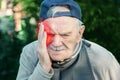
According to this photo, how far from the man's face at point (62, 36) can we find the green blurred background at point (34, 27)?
3663 mm

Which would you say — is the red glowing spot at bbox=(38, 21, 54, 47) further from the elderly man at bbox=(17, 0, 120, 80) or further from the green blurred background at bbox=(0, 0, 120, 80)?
the green blurred background at bbox=(0, 0, 120, 80)

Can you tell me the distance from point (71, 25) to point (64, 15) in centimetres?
10

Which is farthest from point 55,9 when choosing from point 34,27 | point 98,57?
point 34,27

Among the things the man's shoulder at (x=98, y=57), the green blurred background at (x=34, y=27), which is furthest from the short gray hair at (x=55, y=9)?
the green blurred background at (x=34, y=27)

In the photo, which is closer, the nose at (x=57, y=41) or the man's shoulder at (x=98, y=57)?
the nose at (x=57, y=41)

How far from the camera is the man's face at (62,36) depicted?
448 centimetres

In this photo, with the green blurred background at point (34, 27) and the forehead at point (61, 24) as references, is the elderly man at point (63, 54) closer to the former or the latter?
the forehead at point (61, 24)

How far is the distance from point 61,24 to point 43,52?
0.26m

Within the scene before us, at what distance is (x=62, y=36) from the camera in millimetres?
4496

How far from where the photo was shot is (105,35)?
865cm

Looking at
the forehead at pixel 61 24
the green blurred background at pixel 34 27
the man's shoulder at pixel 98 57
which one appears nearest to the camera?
the forehead at pixel 61 24

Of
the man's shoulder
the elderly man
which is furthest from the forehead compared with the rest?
the man's shoulder

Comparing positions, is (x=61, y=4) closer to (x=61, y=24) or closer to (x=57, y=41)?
(x=61, y=24)

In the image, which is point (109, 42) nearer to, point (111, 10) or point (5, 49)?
point (111, 10)
